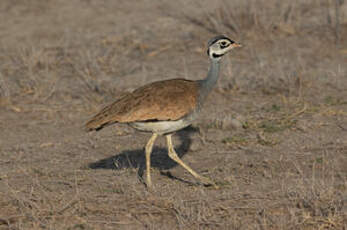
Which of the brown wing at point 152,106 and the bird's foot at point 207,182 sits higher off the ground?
the brown wing at point 152,106

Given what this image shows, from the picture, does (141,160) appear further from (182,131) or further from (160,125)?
(160,125)

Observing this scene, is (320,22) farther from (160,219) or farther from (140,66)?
(160,219)

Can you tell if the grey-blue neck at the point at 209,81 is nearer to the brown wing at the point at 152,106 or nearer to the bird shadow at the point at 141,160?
the brown wing at the point at 152,106

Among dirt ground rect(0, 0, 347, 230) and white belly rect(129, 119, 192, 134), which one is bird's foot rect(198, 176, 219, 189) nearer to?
dirt ground rect(0, 0, 347, 230)

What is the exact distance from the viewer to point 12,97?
816 cm

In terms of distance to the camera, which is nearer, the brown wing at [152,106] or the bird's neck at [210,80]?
the brown wing at [152,106]

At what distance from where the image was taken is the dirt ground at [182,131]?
4664 mm

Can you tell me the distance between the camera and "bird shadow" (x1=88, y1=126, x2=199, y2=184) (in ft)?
19.8

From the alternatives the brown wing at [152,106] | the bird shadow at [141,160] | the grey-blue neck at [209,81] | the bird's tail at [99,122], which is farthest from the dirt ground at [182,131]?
the grey-blue neck at [209,81]

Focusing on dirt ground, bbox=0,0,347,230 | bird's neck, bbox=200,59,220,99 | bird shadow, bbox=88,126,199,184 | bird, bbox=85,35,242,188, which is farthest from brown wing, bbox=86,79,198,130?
bird shadow, bbox=88,126,199,184

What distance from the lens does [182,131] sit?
23.0 ft

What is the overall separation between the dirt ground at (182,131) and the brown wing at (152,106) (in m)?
0.57

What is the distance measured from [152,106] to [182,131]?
196 centimetres

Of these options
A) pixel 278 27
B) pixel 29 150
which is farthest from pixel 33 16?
pixel 29 150
